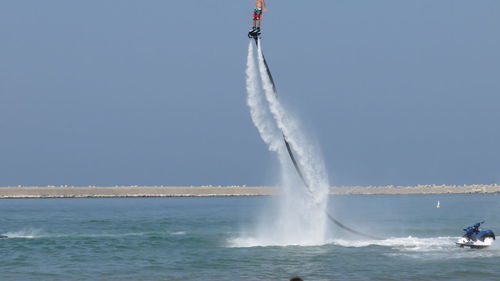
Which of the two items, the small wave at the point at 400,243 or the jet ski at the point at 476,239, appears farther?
the small wave at the point at 400,243

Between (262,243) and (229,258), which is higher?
(262,243)

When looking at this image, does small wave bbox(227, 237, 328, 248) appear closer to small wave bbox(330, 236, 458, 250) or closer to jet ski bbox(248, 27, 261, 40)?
small wave bbox(330, 236, 458, 250)

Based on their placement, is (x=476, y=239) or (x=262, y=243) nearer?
(x=476, y=239)

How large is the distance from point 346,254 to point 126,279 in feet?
49.2

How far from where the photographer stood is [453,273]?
38.7 m

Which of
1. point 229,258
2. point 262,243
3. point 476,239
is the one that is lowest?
point 229,258

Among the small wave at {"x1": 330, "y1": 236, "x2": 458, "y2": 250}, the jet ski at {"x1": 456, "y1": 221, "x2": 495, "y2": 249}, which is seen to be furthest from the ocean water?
the jet ski at {"x1": 456, "y1": 221, "x2": 495, "y2": 249}

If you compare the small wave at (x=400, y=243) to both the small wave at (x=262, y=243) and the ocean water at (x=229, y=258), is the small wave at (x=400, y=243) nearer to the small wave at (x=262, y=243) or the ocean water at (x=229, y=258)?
the ocean water at (x=229, y=258)

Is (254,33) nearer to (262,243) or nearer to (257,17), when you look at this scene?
(257,17)

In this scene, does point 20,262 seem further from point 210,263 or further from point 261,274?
point 261,274

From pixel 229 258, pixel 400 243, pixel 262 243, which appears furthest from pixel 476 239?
pixel 229 258

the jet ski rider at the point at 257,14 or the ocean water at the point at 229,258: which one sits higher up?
the jet ski rider at the point at 257,14

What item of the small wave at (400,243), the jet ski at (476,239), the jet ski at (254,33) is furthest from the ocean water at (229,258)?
the jet ski at (254,33)

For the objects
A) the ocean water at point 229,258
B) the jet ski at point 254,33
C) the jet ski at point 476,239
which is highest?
the jet ski at point 254,33
